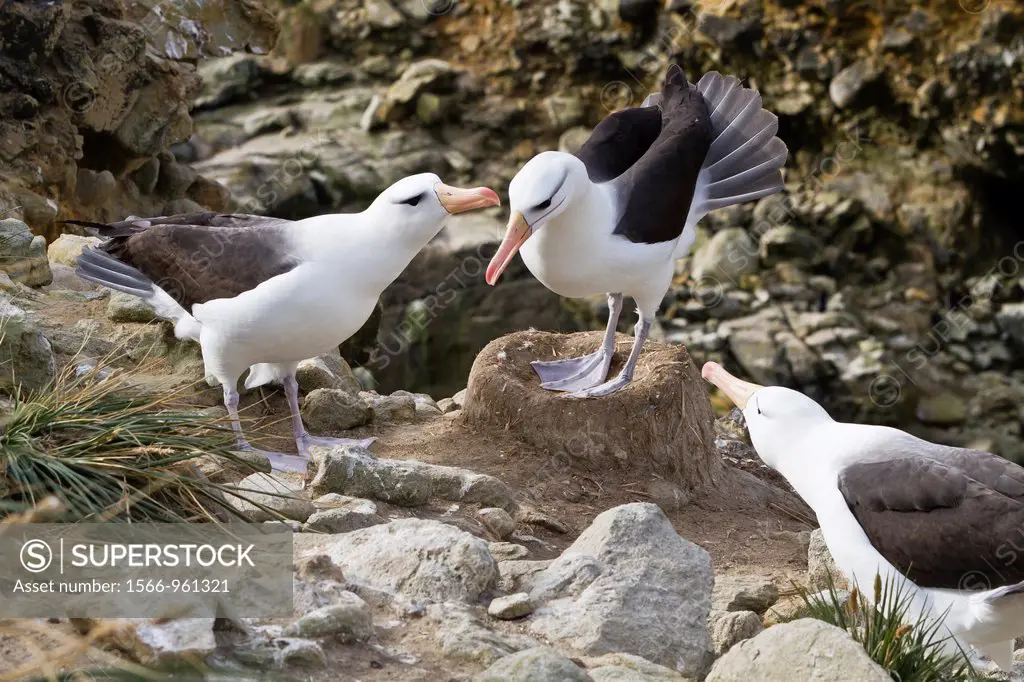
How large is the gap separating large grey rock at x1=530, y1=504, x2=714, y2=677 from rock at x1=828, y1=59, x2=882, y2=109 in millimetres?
14912

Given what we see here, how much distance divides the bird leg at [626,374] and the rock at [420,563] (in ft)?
7.46

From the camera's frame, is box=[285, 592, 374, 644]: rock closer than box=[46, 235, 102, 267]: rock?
Yes

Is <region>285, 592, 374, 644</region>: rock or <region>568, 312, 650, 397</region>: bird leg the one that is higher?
<region>568, 312, 650, 397</region>: bird leg

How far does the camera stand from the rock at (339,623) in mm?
3707

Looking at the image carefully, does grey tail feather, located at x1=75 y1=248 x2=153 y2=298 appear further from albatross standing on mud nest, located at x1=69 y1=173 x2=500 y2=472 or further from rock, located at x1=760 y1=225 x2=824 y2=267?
A: rock, located at x1=760 y1=225 x2=824 y2=267

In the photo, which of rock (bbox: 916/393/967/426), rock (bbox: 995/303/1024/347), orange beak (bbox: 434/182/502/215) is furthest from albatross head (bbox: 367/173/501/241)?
rock (bbox: 995/303/1024/347)

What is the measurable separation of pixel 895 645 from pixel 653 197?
3.12m

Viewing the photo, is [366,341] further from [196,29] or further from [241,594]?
[241,594]

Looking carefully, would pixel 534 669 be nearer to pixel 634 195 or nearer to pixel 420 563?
pixel 420 563

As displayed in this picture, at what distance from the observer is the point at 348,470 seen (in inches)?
208

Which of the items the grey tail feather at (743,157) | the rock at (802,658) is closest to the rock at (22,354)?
the rock at (802,658)

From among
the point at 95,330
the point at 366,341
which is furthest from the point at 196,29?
the point at 95,330

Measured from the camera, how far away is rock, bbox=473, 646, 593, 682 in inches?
Result: 141

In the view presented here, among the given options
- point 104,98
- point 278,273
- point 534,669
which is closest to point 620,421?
point 278,273
